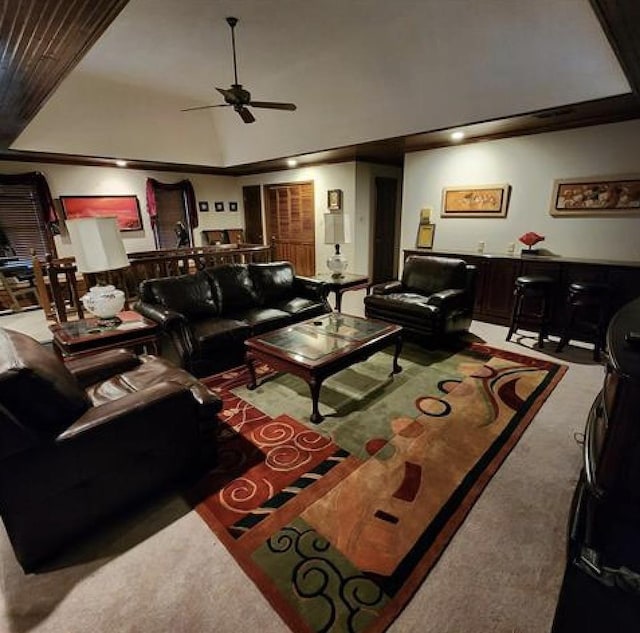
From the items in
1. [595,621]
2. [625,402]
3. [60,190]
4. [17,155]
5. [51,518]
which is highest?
→ [17,155]

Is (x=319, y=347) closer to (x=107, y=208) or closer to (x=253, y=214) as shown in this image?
(x=107, y=208)

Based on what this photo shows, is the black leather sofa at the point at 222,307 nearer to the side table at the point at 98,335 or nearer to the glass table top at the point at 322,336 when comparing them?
the side table at the point at 98,335

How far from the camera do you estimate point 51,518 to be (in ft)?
5.17

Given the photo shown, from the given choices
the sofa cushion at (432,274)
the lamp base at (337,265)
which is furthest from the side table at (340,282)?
the sofa cushion at (432,274)

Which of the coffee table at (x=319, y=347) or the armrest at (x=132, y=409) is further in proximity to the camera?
the coffee table at (x=319, y=347)

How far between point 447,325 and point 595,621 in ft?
8.95

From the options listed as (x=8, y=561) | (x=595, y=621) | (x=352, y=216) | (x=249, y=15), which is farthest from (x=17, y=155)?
(x=595, y=621)

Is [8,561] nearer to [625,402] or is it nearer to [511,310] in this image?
[625,402]

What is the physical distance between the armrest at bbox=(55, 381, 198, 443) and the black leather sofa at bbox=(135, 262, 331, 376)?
1.31 meters

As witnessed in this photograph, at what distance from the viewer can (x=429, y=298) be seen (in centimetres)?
394

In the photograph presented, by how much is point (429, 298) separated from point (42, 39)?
403cm

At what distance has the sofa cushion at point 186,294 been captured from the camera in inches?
137

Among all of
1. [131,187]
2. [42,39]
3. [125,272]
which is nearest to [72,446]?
[42,39]

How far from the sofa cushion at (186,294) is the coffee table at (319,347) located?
2.96 feet
